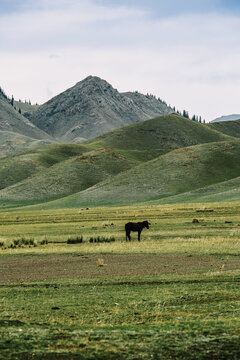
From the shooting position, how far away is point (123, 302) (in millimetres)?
18406

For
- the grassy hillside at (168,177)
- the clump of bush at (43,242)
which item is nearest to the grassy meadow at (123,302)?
the clump of bush at (43,242)

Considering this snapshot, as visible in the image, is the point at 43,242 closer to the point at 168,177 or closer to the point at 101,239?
the point at 101,239

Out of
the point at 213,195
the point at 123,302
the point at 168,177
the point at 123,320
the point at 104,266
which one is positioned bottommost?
the point at 104,266

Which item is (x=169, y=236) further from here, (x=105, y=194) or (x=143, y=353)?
(x=105, y=194)

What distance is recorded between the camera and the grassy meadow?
11.2 meters

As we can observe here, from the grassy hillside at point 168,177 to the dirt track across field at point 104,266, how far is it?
11380cm

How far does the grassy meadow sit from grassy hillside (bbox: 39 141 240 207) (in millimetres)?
114394

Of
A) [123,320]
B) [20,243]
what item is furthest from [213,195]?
[123,320]

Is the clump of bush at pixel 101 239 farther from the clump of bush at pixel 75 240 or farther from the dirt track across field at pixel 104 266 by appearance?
the dirt track across field at pixel 104 266

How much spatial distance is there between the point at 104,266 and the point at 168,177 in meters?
141

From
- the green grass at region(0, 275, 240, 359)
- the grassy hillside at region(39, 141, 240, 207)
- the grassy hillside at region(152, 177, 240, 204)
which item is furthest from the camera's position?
the grassy hillside at region(39, 141, 240, 207)

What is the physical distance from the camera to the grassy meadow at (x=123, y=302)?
1116 centimetres

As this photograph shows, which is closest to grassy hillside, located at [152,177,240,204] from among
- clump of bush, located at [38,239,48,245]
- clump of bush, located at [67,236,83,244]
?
clump of bush, located at [67,236,83,244]

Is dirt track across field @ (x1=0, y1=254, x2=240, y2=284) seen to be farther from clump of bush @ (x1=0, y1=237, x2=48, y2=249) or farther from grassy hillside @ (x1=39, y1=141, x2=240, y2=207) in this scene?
grassy hillside @ (x1=39, y1=141, x2=240, y2=207)
